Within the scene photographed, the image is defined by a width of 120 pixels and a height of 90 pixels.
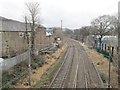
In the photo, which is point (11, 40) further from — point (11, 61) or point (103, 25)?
point (103, 25)

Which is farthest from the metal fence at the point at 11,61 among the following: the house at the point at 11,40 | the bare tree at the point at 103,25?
the bare tree at the point at 103,25

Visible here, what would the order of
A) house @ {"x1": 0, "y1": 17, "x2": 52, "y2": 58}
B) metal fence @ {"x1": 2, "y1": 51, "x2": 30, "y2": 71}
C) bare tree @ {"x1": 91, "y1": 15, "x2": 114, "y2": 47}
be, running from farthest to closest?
1. bare tree @ {"x1": 91, "y1": 15, "x2": 114, "y2": 47}
2. house @ {"x1": 0, "y1": 17, "x2": 52, "y2": 58}
3. metal fence @ {"x1": 2, "y1": 51, "x2": 30, "y2": 71}

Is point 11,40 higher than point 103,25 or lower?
lower

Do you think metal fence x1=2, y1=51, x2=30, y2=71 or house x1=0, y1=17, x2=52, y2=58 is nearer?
metal fence x1=2, y1=51, x2=30, y2=71

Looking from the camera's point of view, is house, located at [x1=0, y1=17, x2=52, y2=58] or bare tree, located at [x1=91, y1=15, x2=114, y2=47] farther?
bare tree, located at [x1=91, y1=15, x2=114, y2=47]

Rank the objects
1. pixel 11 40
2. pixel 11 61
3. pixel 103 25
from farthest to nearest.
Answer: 1. pixel 103 25
2. pixel 11 40
3. pixel 11 61

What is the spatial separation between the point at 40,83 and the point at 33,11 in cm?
2360

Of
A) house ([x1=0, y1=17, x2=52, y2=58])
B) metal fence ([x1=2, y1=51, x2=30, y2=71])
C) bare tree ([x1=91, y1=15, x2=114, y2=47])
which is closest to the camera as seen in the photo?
metal fence ([x1=2, y1=51, x2=30, y2=71])

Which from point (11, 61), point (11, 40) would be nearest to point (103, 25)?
point (11, 40)

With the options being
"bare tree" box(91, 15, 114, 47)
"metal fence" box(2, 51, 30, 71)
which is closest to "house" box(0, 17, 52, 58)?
"metal fence" box(2, 51, 30, 71)

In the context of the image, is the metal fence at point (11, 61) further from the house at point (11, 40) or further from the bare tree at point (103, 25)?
the bare tree at point (103, 25)

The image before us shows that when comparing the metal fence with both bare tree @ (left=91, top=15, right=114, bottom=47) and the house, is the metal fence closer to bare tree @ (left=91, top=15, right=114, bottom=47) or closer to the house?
the house

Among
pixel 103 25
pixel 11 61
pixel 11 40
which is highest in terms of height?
pixel 103 25

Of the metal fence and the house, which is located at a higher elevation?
the house
